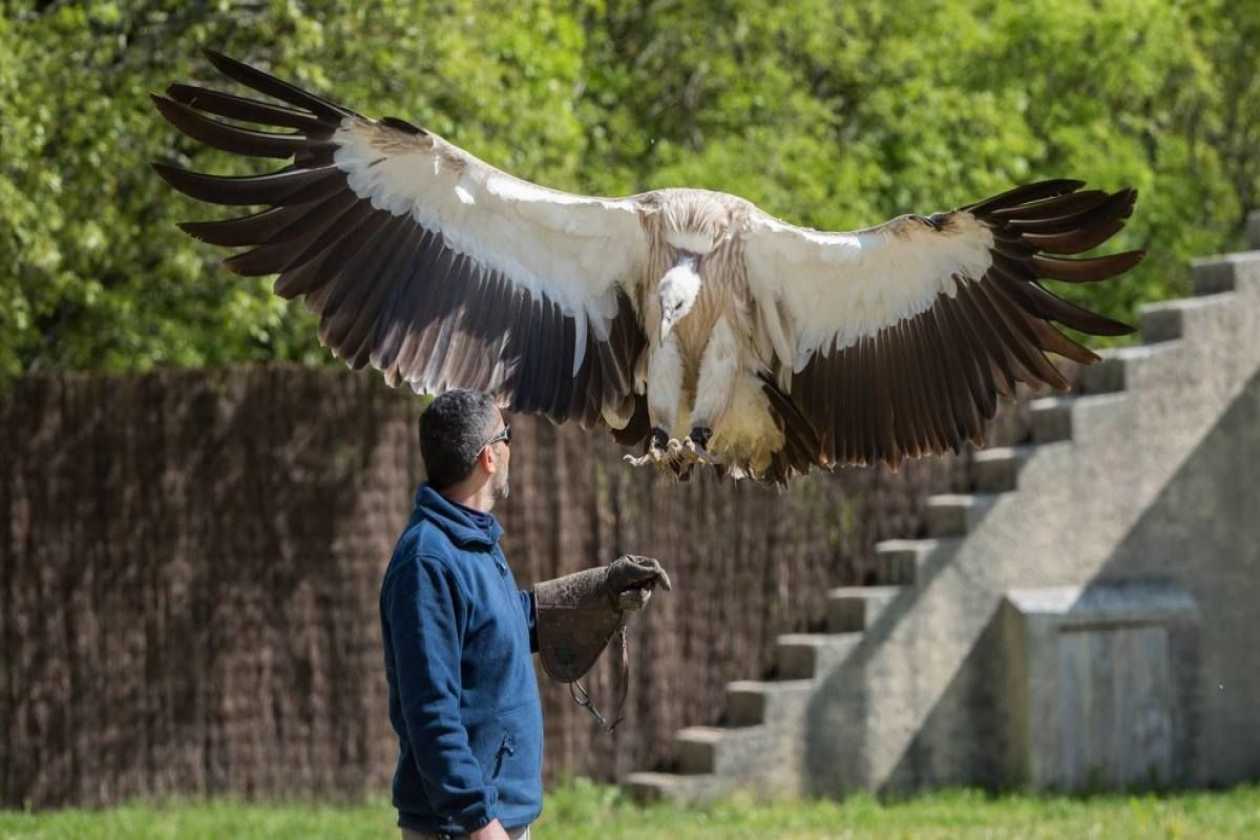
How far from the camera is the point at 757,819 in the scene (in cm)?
1127

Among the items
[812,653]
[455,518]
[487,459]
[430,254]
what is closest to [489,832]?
[455,518]

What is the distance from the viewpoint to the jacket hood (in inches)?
197

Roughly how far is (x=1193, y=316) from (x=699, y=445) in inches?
294

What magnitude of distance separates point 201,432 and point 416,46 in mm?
2498

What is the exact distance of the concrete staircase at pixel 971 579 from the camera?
12000 millimetres

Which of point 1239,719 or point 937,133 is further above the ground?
point 937,133

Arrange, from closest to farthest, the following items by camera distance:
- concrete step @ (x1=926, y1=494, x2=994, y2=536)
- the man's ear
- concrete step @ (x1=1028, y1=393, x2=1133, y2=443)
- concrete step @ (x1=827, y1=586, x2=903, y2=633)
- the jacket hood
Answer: the jacket hood, the man's ear, concrete step @ (x1=827, y1=586, x2=903, y2=633), concrete step @ (x1=926, y1=494, x2=994, y2=536), concrete step @ (x1=1028, y1=393, x2=1133, y2=443)

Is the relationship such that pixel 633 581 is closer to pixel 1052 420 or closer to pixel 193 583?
pixel 193 583

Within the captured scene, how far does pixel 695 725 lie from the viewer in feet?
40.9

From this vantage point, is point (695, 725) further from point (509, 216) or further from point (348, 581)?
point (509, 216)

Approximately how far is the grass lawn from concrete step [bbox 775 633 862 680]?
751 mm

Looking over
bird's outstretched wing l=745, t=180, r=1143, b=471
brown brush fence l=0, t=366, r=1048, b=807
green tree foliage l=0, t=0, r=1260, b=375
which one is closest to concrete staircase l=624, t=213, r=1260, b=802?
brown brush fence l=0, t=366, r=1048, b=807

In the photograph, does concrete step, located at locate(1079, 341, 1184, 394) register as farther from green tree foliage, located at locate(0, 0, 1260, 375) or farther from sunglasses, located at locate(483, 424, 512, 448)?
sunglasses, located at locate(483, 424, 512, 448)

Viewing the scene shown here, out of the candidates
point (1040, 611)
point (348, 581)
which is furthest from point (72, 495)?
point (1040, 611)
